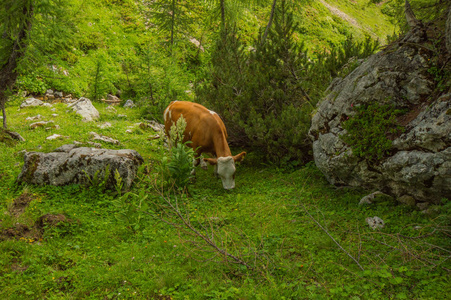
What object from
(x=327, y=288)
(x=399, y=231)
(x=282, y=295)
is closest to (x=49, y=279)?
(x=282, y=295)

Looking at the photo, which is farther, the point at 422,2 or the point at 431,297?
the point at 422,2

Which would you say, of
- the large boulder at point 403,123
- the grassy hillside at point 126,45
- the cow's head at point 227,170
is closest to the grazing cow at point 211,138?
the cow's head at point 227,170

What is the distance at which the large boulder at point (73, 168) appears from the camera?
237 inches

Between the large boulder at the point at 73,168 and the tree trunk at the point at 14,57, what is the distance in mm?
2773

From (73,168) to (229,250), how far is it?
4099 mm

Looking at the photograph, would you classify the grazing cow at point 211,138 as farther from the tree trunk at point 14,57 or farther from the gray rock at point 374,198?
the tree trunk at point 14,57

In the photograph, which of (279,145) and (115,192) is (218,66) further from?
(115,192)

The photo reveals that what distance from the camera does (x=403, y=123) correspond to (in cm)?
480

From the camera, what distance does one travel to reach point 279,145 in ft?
25.7

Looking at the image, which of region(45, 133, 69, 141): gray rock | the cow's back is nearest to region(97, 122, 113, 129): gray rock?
region(45, 133, 69, 141): gray rock

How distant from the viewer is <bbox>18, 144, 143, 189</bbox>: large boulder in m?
6.03

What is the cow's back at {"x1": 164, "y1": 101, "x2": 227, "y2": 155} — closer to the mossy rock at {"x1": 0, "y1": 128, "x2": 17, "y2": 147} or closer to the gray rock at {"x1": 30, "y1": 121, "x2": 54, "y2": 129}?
the mossy rock at {"x1": 0, "y1": 128, "x2": 17, "y2": 147}

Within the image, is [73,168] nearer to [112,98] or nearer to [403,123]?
[403,123]

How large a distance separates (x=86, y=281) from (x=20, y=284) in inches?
30.5
